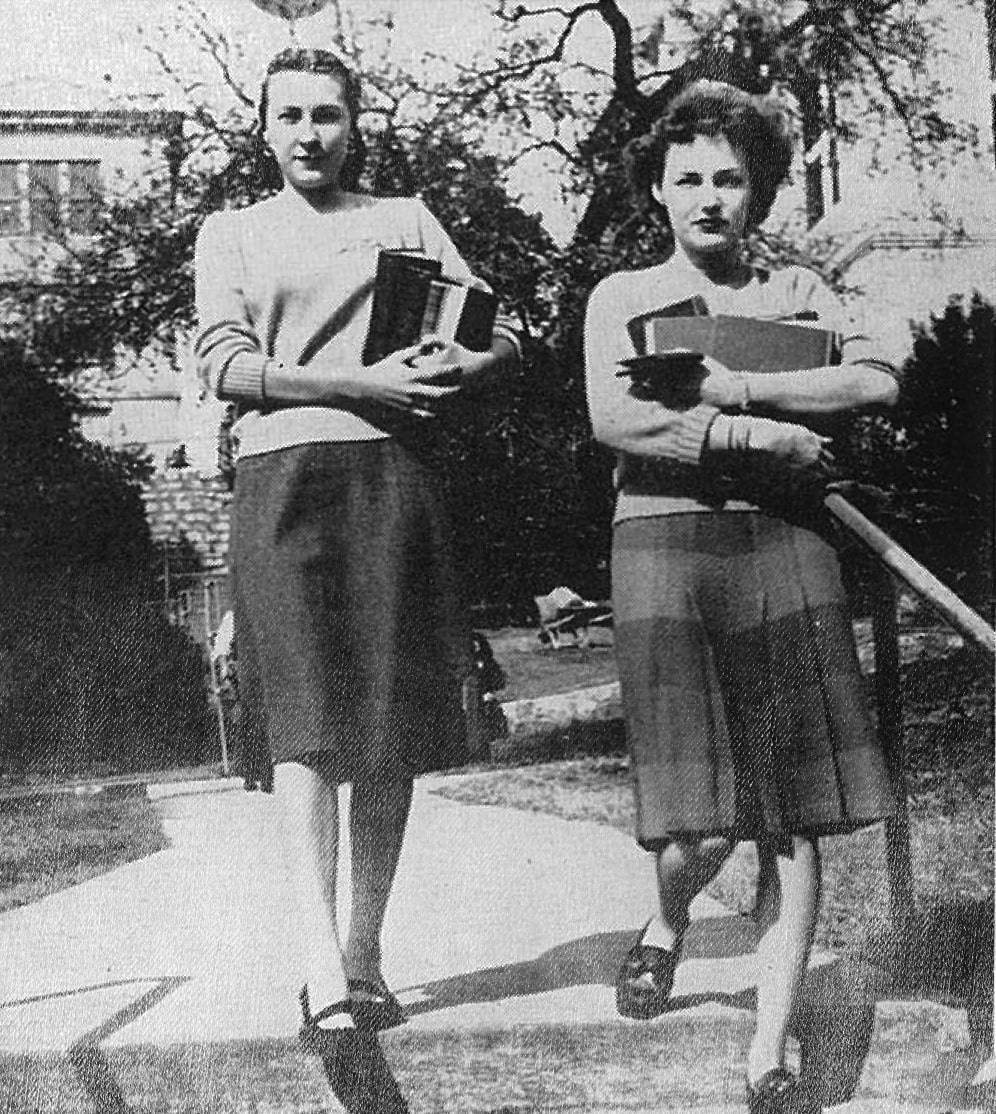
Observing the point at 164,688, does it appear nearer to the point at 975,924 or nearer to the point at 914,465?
the point at 914,465

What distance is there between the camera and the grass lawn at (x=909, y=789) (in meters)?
1.84

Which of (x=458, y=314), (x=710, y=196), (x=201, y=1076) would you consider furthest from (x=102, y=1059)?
(x=710, y=196)

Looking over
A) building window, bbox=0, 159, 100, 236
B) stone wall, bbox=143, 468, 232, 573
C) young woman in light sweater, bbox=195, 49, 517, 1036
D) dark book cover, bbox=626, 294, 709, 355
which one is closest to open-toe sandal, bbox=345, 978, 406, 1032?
young woman in light sweater, bbox=195, 49, 517, 1036

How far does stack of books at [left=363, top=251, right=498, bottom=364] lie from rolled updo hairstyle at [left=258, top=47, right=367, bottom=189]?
141 mm

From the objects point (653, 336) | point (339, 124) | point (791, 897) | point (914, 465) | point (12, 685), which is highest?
point (339, 124)

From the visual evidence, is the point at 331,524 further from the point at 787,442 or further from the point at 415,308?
the point at 787,442

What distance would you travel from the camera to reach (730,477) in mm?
1717

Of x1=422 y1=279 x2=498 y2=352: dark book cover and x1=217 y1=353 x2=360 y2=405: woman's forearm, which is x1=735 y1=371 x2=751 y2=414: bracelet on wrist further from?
x1=217 y1=353 x2=360 y2=405: woman's forearm

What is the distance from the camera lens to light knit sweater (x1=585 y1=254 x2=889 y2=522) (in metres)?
1.72

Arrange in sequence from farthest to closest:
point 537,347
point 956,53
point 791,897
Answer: point 956,53
point 537,347
point 791,897

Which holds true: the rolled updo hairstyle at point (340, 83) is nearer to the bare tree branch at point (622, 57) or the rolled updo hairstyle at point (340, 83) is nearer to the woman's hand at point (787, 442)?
the bare tree branch at point (622, 57)

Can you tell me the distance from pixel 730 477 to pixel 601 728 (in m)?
0.42

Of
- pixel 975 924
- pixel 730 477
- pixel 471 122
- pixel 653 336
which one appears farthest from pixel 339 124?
pixel 975 924

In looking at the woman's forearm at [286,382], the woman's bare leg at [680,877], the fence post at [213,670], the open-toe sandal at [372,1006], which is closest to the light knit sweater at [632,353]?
the woman's forearm at [286,382]
